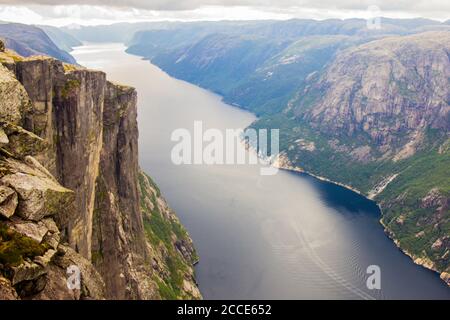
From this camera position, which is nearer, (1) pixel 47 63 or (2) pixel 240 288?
(1) pixel 47 63

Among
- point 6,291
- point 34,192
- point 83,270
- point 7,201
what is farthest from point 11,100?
point 6,291

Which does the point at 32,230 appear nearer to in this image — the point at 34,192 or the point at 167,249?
the point at 34,192

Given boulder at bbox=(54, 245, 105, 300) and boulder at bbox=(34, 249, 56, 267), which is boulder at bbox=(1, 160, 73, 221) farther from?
boulder at bbox=(54, 245, 105, 300)

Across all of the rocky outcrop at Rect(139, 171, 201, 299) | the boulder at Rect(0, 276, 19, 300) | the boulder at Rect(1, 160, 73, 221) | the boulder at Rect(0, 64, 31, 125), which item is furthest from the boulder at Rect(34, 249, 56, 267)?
the rocky outcrop at Rect(139, 171, 201, 299)

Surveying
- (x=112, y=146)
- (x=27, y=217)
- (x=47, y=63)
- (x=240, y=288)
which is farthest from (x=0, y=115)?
(x=240, y=288)
